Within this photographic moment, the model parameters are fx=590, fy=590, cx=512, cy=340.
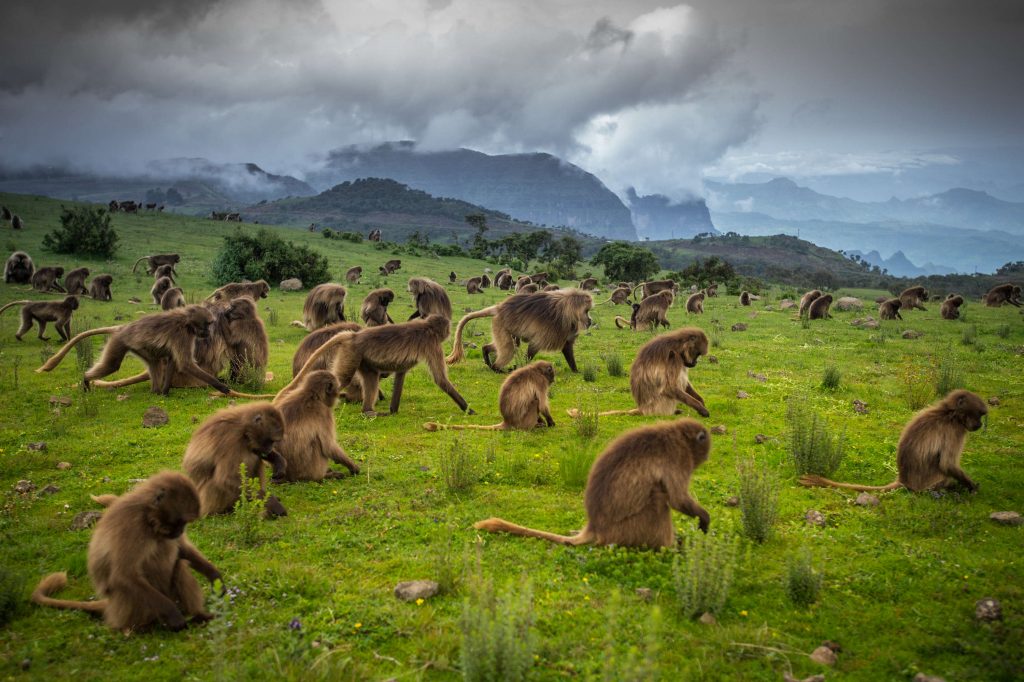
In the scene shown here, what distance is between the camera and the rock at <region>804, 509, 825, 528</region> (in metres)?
6.54

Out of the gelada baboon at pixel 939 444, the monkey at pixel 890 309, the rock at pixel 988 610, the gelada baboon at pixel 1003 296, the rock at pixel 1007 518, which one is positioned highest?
the gelada baboon at pixel 1003 296

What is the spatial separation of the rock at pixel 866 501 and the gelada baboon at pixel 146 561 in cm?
697

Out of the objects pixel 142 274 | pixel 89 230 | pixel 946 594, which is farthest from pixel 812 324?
pixel 89 230

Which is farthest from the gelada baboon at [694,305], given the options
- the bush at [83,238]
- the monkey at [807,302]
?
the bush at [83,238]

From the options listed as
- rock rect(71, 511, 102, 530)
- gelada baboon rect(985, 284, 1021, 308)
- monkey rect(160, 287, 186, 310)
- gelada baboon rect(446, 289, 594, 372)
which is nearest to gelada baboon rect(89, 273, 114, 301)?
monkey rect(160, 287, 186, 310)

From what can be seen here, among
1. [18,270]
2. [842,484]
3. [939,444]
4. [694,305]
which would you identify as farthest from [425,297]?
[18,270]

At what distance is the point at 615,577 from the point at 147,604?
12.2 ft

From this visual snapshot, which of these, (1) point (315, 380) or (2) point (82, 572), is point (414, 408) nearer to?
(1) point (315, 380)

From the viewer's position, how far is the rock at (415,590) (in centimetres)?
492

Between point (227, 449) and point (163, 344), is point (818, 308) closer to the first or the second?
point (163, 344)

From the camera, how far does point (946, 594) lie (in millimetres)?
4977

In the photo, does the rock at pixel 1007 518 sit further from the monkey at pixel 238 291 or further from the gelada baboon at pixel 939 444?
the monkey at pixel 238 291

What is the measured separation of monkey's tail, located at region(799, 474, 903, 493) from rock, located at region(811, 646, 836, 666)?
12.0ft

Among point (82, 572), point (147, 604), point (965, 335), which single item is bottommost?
point (82, 572)
